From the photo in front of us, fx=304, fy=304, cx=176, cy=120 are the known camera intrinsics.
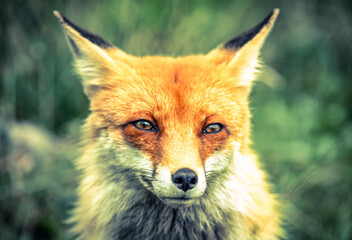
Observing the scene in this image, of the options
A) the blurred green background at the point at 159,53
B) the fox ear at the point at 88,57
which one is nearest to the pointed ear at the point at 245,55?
the fox ear at the point at 88,57

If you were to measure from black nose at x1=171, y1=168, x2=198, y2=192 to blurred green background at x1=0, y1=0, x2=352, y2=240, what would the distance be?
1570mm

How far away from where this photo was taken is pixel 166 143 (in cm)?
205

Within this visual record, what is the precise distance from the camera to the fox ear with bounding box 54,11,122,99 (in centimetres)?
234

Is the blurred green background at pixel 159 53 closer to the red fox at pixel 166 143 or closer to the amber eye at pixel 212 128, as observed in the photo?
the red fox at pixel 166 143

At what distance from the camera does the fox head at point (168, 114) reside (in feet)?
6.54

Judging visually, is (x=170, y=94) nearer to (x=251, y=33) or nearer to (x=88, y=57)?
(x=88, y=57)

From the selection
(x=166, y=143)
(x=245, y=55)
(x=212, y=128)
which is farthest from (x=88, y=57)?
(x=245, y=55)

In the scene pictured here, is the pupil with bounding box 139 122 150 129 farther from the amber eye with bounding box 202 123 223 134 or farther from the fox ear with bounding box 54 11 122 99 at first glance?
the fox ear with bounding box 54 11 122 99

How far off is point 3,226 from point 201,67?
8.73 feet

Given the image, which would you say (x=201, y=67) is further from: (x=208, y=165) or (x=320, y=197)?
(x=320, y=197)

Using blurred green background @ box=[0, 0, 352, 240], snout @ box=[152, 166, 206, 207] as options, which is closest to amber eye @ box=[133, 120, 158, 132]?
snout @ box=[152, 166, 206, 207]

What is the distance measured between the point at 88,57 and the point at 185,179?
50.8 inches

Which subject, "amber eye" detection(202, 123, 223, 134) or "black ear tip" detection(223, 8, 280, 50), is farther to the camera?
"black ear tip" detection(223, 8, 280, 50)

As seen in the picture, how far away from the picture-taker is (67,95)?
487 centimetres
